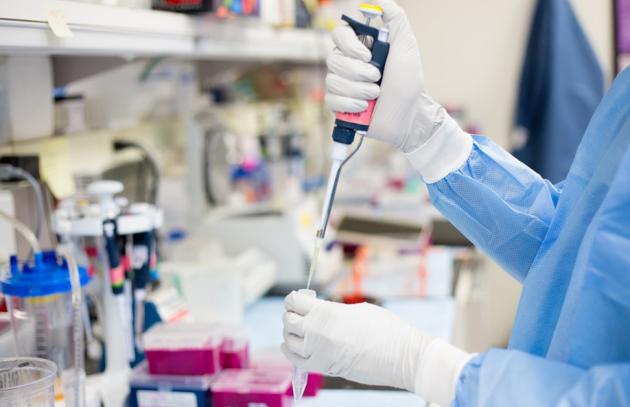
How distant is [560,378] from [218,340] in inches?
25.7

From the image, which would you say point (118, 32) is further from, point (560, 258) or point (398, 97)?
point (560, 258)

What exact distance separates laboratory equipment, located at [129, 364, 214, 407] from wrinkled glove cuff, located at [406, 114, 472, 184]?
20.6 inches

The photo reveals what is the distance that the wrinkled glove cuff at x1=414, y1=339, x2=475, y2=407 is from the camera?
959 millimetres

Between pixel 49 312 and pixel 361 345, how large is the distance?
0.56 meters

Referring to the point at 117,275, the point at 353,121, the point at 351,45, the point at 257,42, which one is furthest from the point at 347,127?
the point at 257,42

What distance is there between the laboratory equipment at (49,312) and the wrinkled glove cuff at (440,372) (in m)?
0.51

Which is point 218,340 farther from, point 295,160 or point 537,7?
point 537,7

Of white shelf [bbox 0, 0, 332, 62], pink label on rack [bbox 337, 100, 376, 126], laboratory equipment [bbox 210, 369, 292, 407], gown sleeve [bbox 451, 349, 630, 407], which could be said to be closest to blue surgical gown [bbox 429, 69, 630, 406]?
gown sleeve [bbox 451, 349, 630, 407]

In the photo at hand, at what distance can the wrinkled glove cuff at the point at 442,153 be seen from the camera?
4.22 feet

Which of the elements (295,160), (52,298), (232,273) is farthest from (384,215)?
(52,298)

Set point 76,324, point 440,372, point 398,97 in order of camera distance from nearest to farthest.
Result: point 440,372, point 76,324, point 398,97

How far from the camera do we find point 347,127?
115 cm

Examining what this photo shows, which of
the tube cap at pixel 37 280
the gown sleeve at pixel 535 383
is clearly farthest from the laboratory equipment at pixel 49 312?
the gown sleeve at pixel 535 383

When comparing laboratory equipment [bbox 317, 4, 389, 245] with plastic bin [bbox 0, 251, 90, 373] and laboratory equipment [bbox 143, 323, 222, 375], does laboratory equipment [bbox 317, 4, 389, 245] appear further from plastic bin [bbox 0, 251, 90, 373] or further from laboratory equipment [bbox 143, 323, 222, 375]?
plastic bin [bbox 0, 251, 90, 373]
